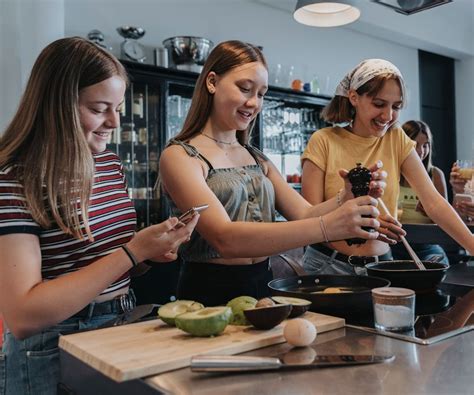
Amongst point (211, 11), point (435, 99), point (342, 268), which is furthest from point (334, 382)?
point (435, 99)

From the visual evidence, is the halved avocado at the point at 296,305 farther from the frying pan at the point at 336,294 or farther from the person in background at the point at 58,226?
the person in background at the point at 58,226

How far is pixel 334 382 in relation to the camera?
780mm

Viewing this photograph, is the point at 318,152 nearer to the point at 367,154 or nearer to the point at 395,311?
the point at 367,154

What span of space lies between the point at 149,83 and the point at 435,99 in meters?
Result: 4.57

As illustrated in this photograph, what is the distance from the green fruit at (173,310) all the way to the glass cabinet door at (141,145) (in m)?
2.99

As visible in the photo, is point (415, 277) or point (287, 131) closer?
point (415, 277)

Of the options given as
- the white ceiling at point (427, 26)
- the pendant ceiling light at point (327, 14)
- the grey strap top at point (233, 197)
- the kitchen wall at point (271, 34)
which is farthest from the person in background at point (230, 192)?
the white ceiling at point (427, 26)

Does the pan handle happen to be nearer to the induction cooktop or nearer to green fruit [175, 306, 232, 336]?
the induction cooktop

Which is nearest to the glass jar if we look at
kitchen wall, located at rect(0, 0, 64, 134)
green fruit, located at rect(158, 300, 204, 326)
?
green fruit, located at rect(158, 300, 204, 326)

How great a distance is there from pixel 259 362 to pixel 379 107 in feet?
4.43

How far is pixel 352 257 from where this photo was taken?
178cm

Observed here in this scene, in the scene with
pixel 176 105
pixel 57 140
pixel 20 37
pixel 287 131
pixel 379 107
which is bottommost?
pixel 57 140

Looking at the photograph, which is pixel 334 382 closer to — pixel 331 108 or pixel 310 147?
pixel 310 147

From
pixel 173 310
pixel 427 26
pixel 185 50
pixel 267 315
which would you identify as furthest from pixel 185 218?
pixel 427 26
